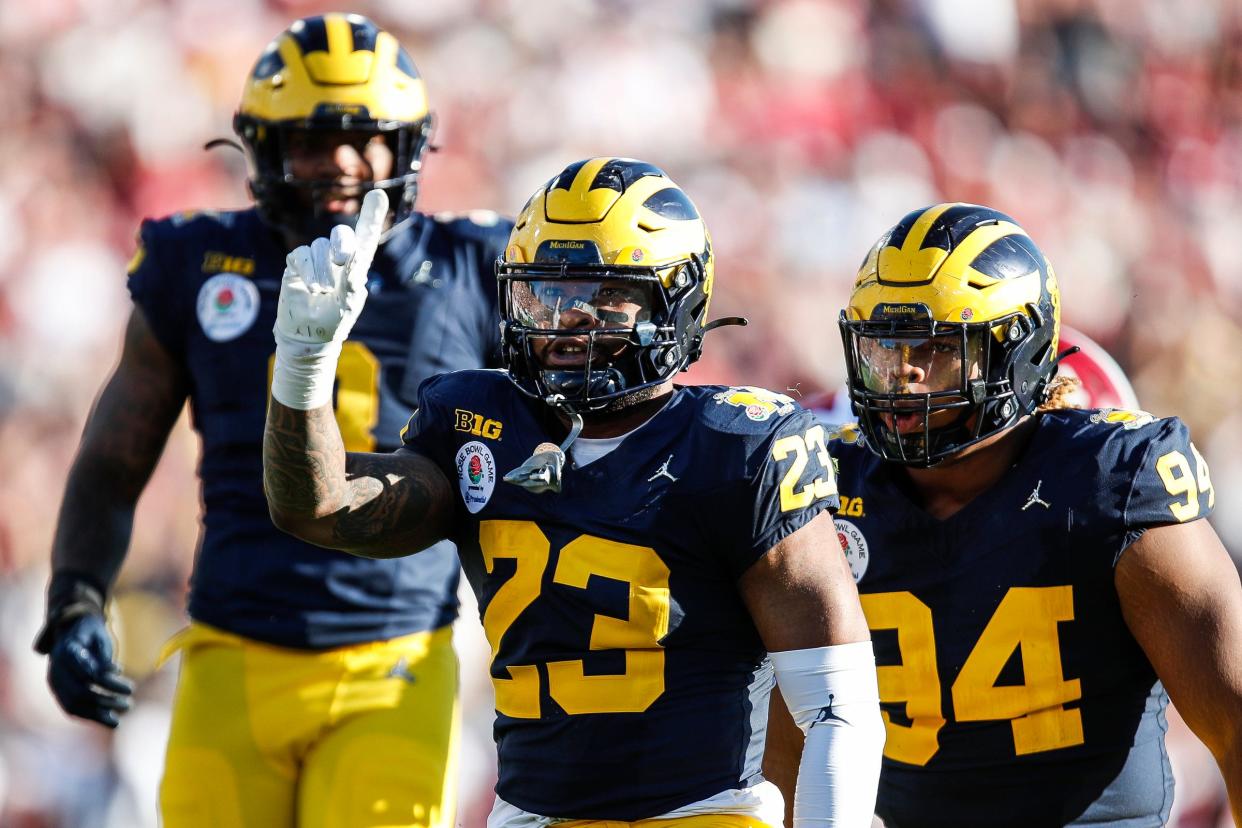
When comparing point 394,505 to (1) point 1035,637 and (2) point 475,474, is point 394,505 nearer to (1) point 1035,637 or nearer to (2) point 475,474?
(2) point 475,474

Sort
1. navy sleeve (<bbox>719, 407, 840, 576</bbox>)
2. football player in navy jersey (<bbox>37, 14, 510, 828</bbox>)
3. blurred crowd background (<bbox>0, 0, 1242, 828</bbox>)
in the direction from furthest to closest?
blurred crowd background (<bbox>0, 0, 1242, 828</bbox>), football player in navy jersey (<bbox>37, 14, 510, 828</bbox>), navy sleeve (<bbox>719, 407, 840, 576</bbox>)

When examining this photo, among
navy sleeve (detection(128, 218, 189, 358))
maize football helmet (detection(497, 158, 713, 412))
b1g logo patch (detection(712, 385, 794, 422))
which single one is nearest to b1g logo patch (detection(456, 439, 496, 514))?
maize football helmet (detection(497, 158, 713, 412))

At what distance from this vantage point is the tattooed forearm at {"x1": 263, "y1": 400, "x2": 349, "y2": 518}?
2277 millimetres

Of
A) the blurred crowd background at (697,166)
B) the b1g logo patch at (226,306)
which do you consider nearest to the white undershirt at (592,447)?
the b1g logo patch at (226,306)

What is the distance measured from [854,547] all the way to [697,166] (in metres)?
3.75

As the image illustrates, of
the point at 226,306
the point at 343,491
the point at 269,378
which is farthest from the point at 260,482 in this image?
the point at 343,491

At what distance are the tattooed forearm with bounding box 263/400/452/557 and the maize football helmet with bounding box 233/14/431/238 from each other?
1157mm

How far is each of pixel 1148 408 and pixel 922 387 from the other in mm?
4238

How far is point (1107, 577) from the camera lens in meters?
2.71

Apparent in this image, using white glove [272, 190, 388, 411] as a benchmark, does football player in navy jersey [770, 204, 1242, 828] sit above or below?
below

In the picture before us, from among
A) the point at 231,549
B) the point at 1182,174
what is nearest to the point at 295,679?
the point at 231,549

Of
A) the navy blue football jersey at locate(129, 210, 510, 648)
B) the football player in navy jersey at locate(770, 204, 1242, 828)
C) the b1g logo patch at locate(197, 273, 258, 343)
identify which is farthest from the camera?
the b1g logo patch at locate(197, 273, 258, 343)

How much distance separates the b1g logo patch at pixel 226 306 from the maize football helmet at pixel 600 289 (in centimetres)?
100

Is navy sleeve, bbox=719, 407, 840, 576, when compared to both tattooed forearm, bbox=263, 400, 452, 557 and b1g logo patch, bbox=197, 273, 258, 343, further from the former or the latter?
b1g logo patch, bbox=197, 273, 258, 343
